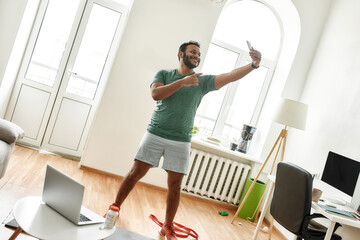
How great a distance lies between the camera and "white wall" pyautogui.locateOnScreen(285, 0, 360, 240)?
124 inches

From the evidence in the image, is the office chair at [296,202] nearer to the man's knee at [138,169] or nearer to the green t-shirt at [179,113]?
the green t-shirt at [179,113]

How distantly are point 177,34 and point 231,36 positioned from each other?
1.02 metres

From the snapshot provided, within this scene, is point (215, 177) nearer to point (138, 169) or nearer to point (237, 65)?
point (237, 65)

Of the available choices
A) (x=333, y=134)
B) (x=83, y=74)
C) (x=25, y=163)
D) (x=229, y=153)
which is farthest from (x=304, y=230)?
(x=83, y=74)

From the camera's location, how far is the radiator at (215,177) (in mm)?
4148

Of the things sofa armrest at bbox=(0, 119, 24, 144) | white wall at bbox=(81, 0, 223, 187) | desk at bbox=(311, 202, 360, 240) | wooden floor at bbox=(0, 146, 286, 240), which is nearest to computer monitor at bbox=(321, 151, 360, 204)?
desk at bbox=(311, 202, 360, 240)

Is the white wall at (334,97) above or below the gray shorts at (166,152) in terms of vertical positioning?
above

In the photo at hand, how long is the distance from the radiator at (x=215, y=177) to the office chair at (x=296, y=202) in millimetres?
1521

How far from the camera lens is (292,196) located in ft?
8.11

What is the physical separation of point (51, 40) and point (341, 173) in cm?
374

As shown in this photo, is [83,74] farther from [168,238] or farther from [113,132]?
[168,238]

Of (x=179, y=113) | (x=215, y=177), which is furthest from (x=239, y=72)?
(x=215, y=177)

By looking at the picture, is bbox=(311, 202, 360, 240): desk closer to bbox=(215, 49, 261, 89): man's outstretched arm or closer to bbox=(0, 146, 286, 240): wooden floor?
bbox=(0, 146, 286, 240): wooden floor

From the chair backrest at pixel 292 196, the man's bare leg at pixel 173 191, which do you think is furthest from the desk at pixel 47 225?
the chair backrest at pixel 292 196
